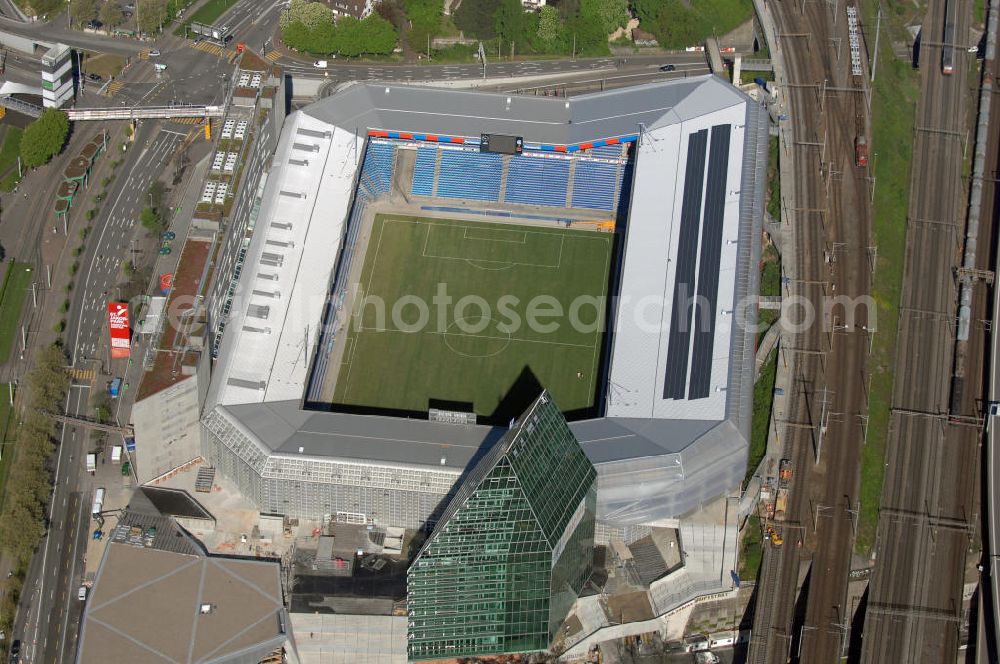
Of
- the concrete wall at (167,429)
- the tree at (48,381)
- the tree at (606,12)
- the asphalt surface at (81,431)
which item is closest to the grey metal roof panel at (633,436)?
the concrete wall at (167,429)

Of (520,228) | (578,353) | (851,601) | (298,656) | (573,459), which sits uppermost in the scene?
(520,228)

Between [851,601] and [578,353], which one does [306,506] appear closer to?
[578,353]

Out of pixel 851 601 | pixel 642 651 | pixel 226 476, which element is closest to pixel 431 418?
pixel 226 476

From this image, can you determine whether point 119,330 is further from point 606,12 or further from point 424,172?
point 606,12

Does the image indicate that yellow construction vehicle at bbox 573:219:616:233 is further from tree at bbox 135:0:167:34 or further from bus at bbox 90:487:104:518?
tree at bbox 135:0:167:34

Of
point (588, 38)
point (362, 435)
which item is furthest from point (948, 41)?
point (362, 435)

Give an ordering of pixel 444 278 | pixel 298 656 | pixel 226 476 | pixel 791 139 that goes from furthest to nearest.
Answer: pixel 791 139 < pixel 444 278 < pixel 226 476 < pixel 298 656

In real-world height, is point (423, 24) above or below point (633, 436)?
above
